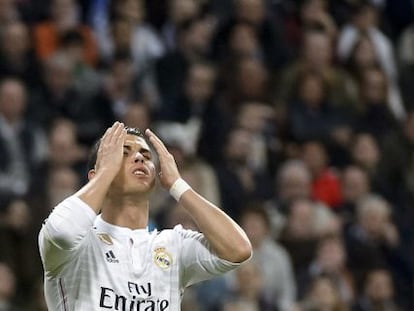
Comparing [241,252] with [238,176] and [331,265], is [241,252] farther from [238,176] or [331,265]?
[238,176]

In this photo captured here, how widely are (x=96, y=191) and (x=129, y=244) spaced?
1.44ft

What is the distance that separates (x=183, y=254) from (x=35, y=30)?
652cm

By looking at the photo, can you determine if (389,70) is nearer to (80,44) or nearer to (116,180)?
(80,44)

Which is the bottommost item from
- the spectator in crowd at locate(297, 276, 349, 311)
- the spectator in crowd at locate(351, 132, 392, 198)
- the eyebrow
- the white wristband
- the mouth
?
the white wristband

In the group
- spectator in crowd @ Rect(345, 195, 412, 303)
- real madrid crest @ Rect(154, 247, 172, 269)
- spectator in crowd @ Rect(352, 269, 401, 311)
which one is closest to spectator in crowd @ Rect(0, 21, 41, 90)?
spectator in crowd @ Rect(345, 195, 412, 303)

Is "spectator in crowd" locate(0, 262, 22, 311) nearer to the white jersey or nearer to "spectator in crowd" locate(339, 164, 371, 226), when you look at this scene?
"spectator in crowd" locate(339, 164, 371, 226)

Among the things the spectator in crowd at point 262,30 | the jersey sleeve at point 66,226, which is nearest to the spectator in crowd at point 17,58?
the spectator in crowd at point 262,30

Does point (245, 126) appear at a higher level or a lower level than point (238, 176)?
higher

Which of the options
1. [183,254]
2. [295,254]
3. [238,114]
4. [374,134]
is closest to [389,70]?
[374,134]

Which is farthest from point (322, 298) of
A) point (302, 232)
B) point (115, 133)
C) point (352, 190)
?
point (115, 133)

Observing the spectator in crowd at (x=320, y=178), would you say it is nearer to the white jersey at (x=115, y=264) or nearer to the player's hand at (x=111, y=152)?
the white jersey at (x=115, y=264)

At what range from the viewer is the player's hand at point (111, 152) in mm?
6062

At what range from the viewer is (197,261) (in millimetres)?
6359

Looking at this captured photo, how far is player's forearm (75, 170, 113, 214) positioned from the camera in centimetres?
593
